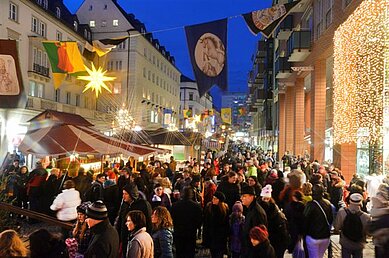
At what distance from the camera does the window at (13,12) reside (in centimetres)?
3056

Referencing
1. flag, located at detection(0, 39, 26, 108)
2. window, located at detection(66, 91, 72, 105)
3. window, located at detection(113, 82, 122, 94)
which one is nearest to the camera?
flag, located at detection(0, 39, 26, 108)

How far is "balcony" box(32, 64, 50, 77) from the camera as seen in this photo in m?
34.3

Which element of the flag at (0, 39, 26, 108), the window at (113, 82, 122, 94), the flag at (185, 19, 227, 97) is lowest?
the flag at (0, 39, 26, 108)

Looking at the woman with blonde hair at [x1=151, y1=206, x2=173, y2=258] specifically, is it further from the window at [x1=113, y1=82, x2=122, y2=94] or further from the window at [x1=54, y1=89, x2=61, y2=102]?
the window at [x1=113, y1=82, x2=122, y2=94]

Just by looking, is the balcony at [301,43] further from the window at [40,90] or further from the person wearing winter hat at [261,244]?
the window at [40,90]

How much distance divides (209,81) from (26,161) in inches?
862

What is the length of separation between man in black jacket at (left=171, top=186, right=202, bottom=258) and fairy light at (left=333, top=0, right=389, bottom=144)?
→ 762 centimetres

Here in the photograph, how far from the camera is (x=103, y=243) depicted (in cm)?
524

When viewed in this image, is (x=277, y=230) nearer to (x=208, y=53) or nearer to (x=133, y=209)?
(x=133, y=209)

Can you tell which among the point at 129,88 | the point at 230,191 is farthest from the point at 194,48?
the point at 129,88

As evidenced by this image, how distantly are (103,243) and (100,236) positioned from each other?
4.3 inches

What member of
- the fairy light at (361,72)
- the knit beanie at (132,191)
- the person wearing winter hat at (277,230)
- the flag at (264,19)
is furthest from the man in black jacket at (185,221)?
the fairy light at (361,72)

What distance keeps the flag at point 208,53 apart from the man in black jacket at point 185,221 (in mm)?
3760

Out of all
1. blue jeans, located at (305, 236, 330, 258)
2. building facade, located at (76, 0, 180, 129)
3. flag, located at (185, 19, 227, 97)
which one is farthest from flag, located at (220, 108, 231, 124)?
blue jeans, located at (305, 236, 330, 258)
